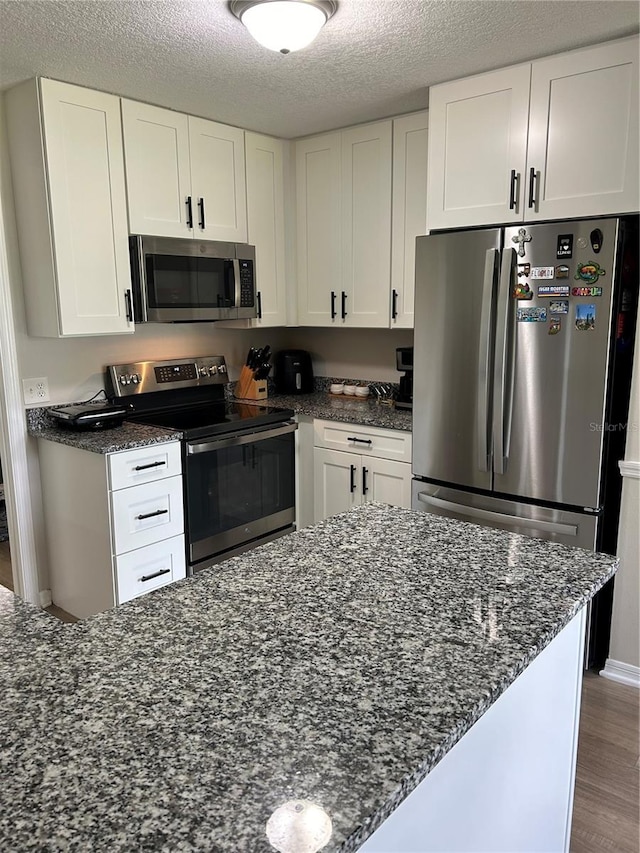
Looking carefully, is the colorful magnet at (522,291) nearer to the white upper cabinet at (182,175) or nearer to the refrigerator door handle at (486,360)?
the refrigerator door handle at (486,360)

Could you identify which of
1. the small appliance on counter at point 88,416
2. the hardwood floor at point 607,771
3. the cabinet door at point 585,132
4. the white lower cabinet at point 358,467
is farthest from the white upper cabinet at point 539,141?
the hardwood floor at point 607,771

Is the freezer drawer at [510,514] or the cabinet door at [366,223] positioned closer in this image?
the freezer drawer at [510,514]

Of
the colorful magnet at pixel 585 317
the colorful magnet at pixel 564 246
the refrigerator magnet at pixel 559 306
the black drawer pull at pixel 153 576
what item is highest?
the colorful magnet at pixel 564 246

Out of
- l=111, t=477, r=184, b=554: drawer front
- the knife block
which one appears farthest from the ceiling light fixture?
the knife block

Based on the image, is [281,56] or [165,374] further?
[165,374]

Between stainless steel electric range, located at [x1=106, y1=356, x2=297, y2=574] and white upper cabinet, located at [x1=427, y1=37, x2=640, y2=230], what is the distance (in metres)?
1.35

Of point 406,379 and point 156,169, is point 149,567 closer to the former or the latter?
point 406,379

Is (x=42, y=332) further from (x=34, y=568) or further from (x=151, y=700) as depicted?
(x=151, y=700)

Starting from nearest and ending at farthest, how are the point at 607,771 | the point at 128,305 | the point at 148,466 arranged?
the point at 607,771 → the point at 148,466 → the point at 128,305

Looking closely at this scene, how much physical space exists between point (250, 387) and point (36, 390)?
47.5 inches

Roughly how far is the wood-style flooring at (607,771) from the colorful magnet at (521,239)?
1.75 m

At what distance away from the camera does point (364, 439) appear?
3258mm

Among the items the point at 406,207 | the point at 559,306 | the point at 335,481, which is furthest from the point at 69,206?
the point at 559,306

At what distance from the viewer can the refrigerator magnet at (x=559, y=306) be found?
2.44 metres
